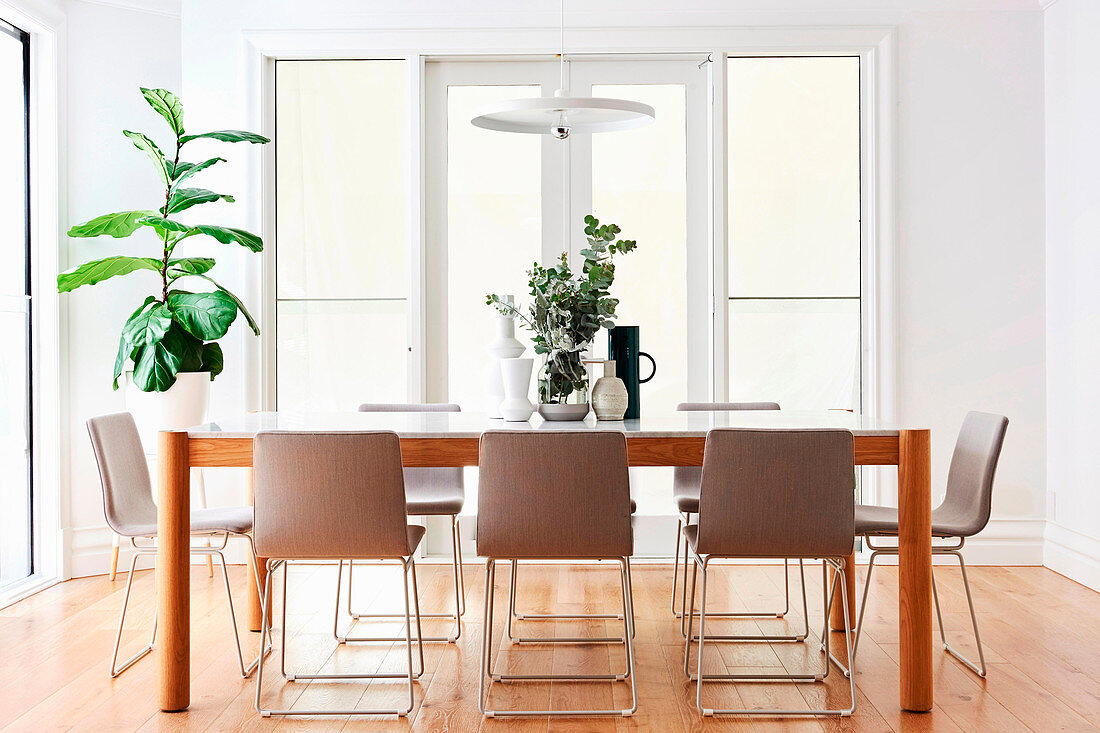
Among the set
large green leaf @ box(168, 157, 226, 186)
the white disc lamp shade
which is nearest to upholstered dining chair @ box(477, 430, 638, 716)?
the white disc lamp shade

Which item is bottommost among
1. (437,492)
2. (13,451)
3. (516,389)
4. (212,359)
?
(437,492)

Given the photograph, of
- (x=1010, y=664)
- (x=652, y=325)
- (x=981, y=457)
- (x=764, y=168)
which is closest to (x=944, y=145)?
(x=764, y=168)

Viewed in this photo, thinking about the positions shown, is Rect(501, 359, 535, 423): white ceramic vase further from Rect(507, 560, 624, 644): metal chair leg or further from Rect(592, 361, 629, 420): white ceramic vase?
Rect(507, 560, 624, 644): metal chair leg

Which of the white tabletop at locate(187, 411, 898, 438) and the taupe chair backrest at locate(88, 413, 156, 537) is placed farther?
the taupe chair backrest at locate(88, 413, 156, 537)

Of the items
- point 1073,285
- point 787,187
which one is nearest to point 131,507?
point 787,187

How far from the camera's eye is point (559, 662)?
318 centimetres

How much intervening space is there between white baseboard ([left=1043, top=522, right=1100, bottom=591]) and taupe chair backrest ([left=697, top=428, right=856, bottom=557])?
224 cm

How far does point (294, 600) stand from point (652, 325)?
2.18 metres

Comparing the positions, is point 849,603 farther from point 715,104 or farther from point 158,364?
point 158,364

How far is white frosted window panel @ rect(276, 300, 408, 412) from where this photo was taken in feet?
15.9

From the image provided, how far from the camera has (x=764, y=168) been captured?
483 cm

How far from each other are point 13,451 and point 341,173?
2012 millimetres

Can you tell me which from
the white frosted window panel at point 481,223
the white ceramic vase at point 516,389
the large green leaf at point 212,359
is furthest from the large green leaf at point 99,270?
the white ceramic vase at point 516,389

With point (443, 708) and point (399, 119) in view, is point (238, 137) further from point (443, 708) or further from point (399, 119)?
point (443, 708)
